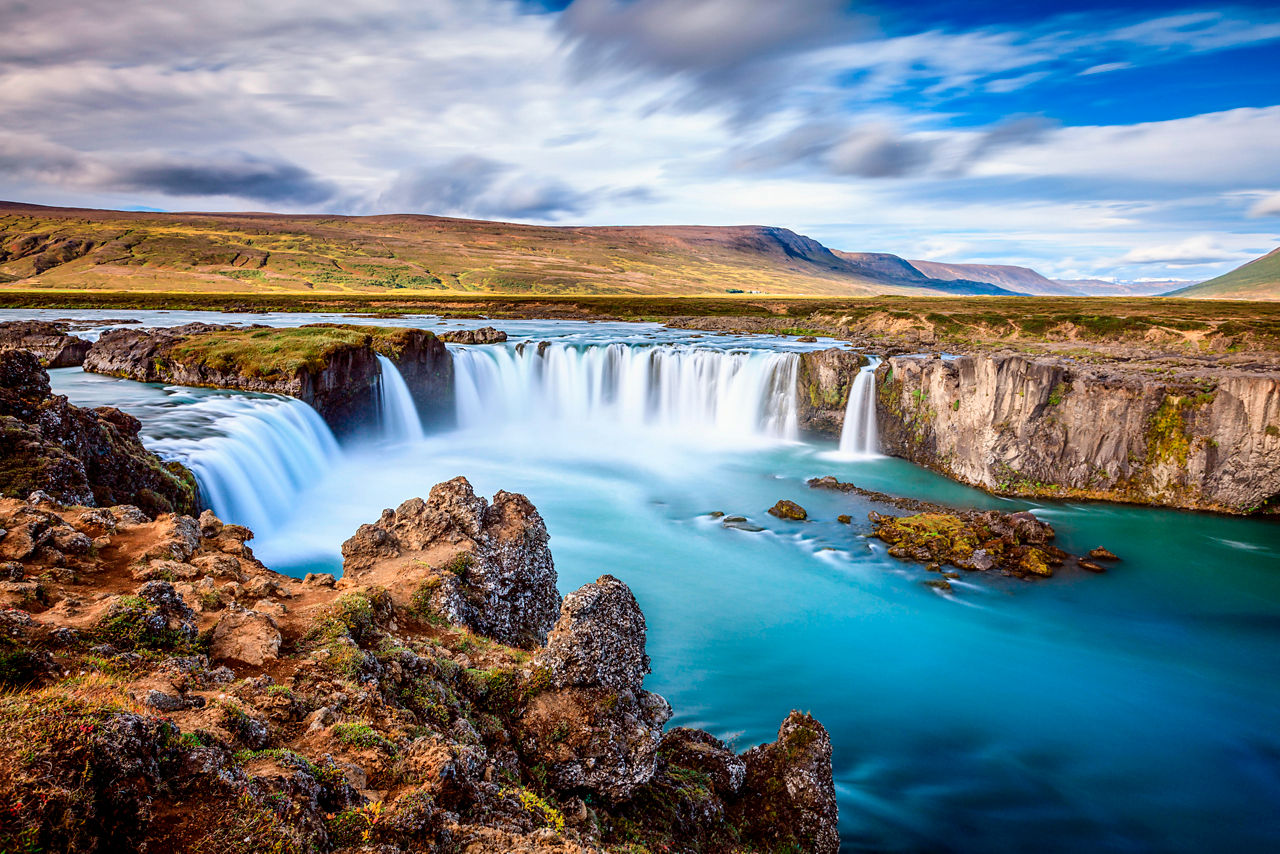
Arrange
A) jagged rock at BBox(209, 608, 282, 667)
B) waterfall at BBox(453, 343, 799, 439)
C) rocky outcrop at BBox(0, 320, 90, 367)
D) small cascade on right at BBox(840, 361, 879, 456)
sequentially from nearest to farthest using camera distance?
jagged rock at BBox(209, 608, 282, 667), rocky outcrop at BBox(0, 320, 90, 367), small cascade on right at BBox(840, 361, 879, 456), waterfall at BBox(453, 343, 799, 439)

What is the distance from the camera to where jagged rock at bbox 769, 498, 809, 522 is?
936 inches

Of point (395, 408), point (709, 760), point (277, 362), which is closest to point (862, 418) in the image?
point (395, 408)

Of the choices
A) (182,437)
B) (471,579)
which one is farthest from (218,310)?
(471,579)

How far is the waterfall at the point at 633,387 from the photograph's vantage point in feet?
120

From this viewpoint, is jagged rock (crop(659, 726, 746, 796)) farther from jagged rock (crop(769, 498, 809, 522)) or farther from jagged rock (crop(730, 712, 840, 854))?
jagged rock (crop(769, 498, 809, 522))

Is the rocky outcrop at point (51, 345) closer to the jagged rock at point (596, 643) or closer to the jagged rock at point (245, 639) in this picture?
the jagged rock at point (245, 639)

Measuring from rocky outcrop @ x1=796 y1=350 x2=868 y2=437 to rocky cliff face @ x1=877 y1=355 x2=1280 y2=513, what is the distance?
17.3ft

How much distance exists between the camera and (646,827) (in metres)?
6.23

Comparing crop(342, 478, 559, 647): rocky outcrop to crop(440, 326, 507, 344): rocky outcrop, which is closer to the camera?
crop(342, 478, 559, 647): rocky outcrop

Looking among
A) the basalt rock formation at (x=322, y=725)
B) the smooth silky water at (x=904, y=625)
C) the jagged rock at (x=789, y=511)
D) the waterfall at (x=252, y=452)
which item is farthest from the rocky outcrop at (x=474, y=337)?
the basalt rock formation at (x=322, y=725)

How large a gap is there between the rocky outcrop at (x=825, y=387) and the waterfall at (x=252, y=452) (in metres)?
23.6

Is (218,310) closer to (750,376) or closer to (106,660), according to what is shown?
(750,376)

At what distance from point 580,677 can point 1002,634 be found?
48.3 ft

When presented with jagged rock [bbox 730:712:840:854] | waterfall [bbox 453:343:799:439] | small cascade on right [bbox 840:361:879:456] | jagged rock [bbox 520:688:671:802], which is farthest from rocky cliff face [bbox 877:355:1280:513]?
jagged rock [bbox 520:688:671:802]
